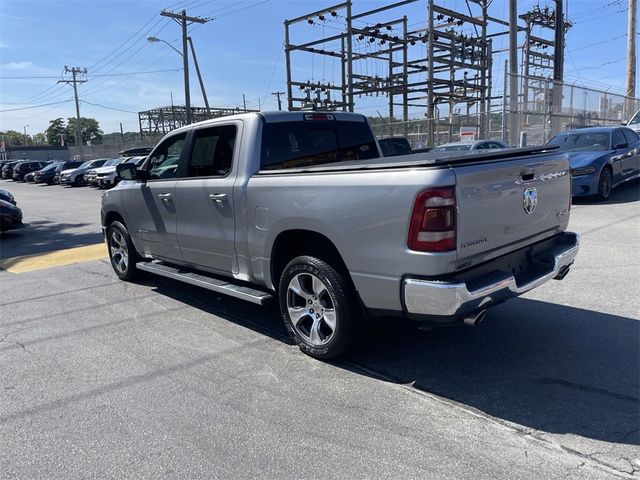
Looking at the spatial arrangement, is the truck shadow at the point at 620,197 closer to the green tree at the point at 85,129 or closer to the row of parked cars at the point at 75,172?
the row of parked cars at the point at 75,172

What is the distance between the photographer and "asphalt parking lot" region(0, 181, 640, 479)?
292 centimetres

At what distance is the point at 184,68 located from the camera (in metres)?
32.2

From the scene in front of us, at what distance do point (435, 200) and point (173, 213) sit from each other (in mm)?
3286

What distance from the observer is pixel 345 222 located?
370 centimetres

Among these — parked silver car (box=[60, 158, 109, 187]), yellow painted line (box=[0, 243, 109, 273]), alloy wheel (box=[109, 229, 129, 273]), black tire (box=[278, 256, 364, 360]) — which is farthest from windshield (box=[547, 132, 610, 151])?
parked silver car (box=[60, 158, 109, 187])

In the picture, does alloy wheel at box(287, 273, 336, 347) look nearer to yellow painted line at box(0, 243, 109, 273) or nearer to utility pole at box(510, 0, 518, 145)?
yellow painted line at box(0, 243, 109, 273)

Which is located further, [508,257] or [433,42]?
[433,42]

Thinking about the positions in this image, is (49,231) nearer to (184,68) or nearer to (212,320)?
(212,320)

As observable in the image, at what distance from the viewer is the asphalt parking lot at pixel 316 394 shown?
292 centimetres

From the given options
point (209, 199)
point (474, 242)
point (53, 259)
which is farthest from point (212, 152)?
point (53, 259)

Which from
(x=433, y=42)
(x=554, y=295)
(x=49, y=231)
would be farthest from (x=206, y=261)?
(x=433, y=42)

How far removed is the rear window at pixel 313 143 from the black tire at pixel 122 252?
9.62 ft

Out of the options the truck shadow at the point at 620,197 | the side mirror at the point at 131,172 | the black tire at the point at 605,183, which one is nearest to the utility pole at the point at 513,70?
the truck shadow at the point at 620,197

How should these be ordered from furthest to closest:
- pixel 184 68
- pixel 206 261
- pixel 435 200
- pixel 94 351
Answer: pixel 184 68 → pixel 206 261 → pixel 94 351 → pixel 435 200
